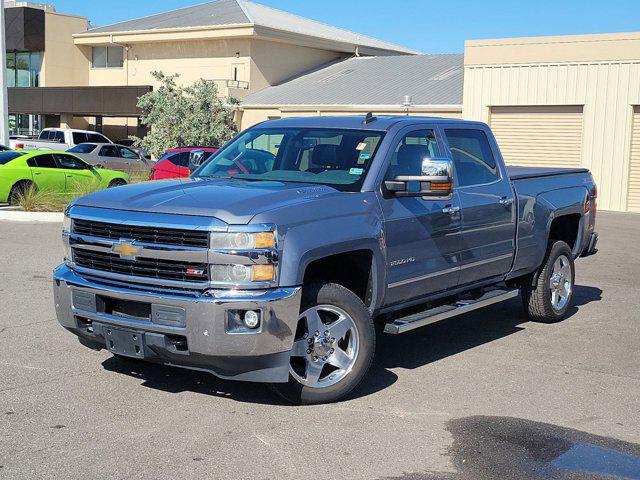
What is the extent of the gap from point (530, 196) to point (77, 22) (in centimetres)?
4640

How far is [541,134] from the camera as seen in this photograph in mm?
26875

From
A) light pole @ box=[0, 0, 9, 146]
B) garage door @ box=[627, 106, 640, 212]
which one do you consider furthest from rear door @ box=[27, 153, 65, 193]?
garage door @ box=[627, 106, 640, 212]

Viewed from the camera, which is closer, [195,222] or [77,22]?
[195,222]

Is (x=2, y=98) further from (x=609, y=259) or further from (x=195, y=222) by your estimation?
(x=195, y=222)

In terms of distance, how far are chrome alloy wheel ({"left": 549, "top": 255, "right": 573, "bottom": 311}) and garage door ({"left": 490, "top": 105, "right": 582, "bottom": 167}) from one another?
17598 mm

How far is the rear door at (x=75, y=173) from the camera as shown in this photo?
21.6 meters

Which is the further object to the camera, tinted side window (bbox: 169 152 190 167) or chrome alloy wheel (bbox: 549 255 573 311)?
tinted side window (bbox: 169 152 190 167)

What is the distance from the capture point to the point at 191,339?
5.73m

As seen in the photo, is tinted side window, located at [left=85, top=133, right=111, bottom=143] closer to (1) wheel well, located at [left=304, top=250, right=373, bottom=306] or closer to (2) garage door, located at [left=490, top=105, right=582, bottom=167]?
(2) garage door, located at [left=490, top=105, right=582, bottom=167]

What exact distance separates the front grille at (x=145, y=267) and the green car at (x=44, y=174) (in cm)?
1494

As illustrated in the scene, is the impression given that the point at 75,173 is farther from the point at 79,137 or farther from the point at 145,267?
the point at 145,267

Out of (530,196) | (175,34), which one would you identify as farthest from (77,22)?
(530,196)

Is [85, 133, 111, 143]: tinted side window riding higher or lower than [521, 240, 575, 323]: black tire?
higher

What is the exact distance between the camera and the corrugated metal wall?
25.4 metres
